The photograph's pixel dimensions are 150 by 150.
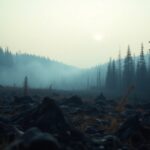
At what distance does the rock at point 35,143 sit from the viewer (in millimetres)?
9227

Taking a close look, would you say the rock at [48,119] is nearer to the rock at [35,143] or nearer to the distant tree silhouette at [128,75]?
the rock at [35,143]

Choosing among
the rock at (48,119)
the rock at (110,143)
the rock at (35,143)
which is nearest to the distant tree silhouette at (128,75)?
the rock at (48,119)

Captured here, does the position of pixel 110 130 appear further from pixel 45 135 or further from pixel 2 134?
pixel 45 135

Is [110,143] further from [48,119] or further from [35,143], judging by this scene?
[35,143]

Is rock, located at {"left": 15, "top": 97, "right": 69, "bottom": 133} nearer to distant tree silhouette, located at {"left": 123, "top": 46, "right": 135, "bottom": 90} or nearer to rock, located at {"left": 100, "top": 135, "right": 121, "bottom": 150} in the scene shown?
rock, located at {"left": 100, "top": 135, "right": 121, "bottom": 150}

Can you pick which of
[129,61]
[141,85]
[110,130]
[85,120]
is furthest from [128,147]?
[129,61]

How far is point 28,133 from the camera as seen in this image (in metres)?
9.66

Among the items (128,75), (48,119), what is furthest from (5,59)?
(48,119)

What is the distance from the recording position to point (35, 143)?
9250 mm

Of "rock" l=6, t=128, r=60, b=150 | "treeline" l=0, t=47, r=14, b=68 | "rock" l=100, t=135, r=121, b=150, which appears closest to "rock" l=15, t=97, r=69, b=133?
"rock" l=100, t=135, r=121, b=150

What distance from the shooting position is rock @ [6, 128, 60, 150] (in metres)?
9.23

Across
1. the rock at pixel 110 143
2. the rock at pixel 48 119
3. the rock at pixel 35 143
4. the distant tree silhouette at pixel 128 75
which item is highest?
the distant tree silhouette at pixel 128 75

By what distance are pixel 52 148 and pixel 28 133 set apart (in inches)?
27.9

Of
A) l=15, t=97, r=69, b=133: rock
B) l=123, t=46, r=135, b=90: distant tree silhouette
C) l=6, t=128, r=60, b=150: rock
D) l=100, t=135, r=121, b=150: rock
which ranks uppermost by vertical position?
l=123, t=46, r=135, b=90: distant tree silhouette
